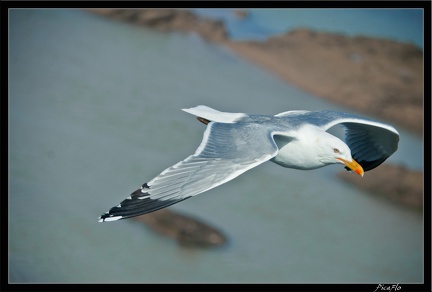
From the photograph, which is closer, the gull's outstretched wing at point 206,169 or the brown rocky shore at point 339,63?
the gull's outstretched wing at point 206,169

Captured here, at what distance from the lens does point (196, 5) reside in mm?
6328

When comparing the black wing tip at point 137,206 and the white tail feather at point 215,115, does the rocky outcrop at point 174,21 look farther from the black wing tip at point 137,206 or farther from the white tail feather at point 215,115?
the black wing tip at point 137,206

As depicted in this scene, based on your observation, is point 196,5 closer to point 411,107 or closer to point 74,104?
point 74,104

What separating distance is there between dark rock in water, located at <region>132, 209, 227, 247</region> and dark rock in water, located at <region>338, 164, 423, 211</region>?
1.44 m

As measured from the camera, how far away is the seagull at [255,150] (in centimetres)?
230

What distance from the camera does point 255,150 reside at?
243cm

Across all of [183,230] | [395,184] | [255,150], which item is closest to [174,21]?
[395,184]

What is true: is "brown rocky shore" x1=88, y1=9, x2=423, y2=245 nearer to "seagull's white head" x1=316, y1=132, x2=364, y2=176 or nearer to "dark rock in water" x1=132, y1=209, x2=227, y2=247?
"dark rock in water" x1=132, y1=209, x2=227, y2=247

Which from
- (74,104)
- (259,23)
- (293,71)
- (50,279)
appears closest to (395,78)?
(293,71)

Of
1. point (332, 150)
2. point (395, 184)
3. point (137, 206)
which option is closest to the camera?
point (137, 206)

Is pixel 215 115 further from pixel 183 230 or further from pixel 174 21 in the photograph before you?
pixel 174 21

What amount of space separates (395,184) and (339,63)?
5.22ft

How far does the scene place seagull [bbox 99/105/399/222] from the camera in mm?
2299

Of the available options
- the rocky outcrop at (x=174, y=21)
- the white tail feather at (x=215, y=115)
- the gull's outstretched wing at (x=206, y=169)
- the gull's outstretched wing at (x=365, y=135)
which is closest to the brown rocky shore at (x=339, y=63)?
the rocky outcrop at (x=174, y=21)
